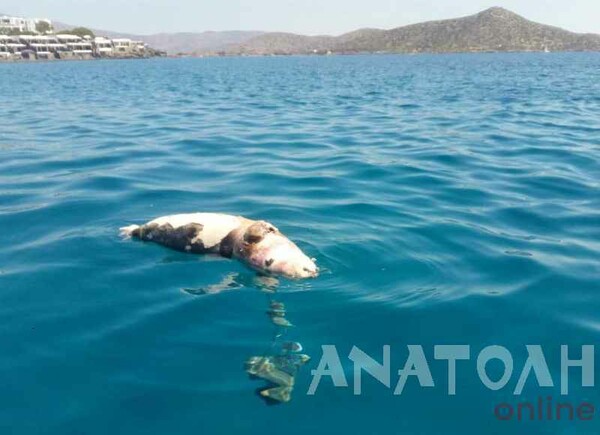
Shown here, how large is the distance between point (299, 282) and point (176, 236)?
2.93 m

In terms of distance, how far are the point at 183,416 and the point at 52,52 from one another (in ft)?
691

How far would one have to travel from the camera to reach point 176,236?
436 inches

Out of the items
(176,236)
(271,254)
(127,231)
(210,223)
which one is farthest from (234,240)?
(127,231)

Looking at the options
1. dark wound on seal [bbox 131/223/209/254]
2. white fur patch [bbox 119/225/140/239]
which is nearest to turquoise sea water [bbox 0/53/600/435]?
dark wound on seal [bbox 131/223/209/254]

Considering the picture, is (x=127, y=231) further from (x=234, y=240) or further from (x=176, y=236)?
(x=234, y=240)

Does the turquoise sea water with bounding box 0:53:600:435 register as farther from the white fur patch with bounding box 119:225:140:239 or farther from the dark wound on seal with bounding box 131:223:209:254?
the white fur patch with bounding box 119:225:140:239

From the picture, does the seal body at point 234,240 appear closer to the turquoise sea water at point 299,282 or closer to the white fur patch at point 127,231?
the white fur patch at point 127,231

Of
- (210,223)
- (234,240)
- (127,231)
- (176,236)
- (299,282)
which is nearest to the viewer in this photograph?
(299,282)

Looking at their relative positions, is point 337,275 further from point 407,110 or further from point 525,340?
point 407,110

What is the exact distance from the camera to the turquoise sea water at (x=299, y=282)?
263 inches

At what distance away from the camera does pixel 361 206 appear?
13.8 meters

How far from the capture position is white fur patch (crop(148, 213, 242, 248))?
10.8 metres

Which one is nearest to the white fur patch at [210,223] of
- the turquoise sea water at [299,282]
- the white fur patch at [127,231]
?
the turquoise sea water at [299,282]

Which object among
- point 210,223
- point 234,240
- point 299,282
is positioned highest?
point 210,223
